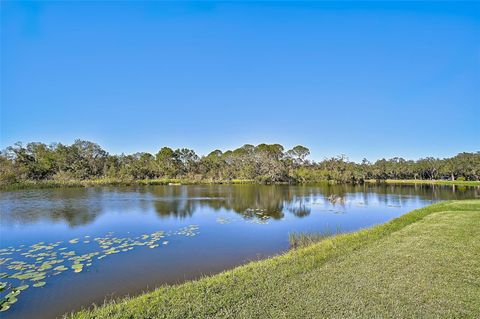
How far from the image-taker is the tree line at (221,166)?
188 feet

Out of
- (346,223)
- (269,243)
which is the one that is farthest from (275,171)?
(269,243)

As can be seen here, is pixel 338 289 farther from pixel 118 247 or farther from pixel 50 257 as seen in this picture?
pixel 50 257

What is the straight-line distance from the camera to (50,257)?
893 centimetres

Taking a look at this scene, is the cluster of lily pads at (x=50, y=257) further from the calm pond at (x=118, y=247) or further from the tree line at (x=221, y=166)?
the tree line at (x=221, y=166)

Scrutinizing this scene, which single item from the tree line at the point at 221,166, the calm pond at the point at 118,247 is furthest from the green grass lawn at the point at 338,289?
the tree line at the point at 221,166

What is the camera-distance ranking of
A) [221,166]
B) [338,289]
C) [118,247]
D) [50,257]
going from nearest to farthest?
1. [338,289]
2. [50,257]
3. [118,247]
4. [221,166]

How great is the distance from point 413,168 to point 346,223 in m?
73.6

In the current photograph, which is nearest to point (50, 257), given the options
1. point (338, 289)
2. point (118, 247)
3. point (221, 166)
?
point (118, 247)

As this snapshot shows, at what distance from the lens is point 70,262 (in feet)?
28.1

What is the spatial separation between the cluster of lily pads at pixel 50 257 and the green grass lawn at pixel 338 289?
3.09m

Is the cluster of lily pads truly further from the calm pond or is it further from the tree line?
the tree line

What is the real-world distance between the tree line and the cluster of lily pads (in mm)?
47011

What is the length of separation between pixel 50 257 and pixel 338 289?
881 cm

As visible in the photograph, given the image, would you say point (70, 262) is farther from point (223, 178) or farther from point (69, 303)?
point (223, 178)
